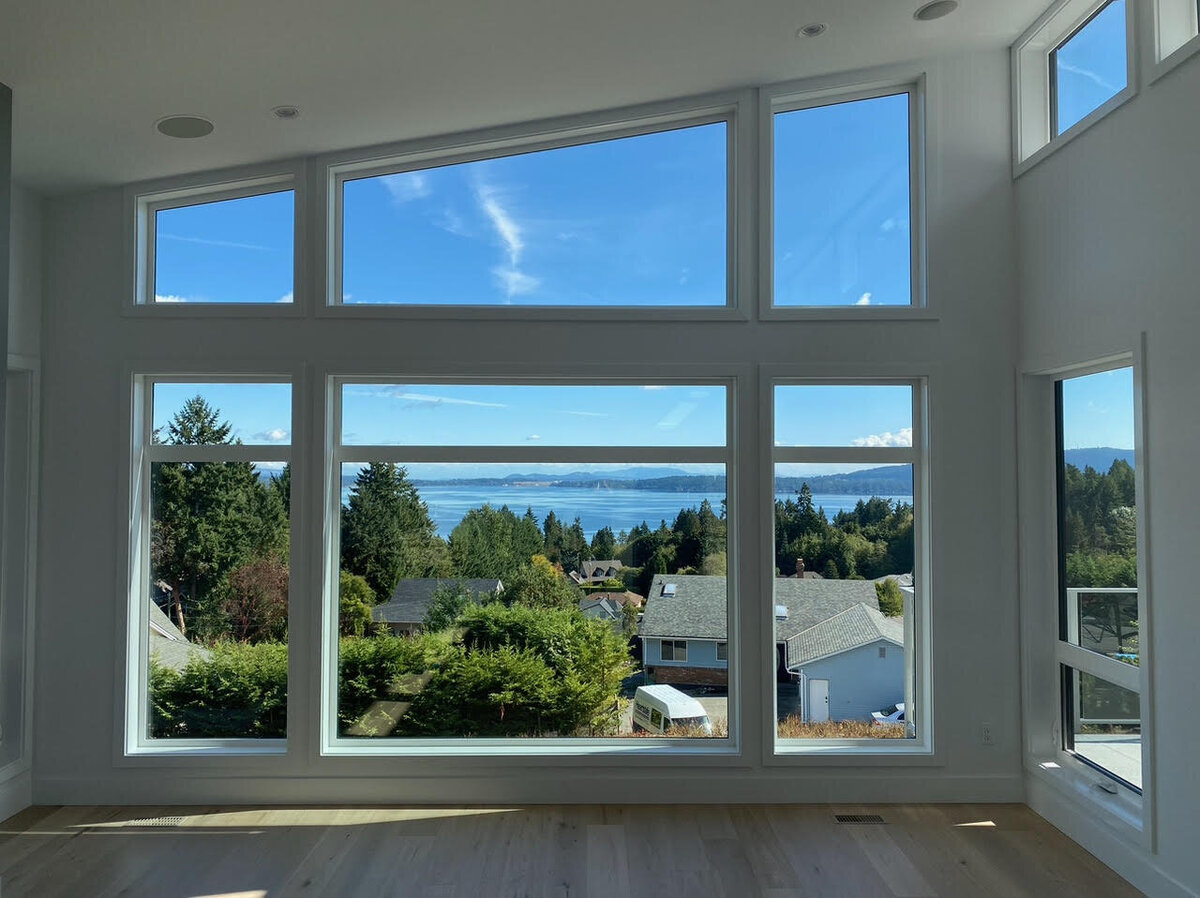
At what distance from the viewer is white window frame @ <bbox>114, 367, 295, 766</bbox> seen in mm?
4406

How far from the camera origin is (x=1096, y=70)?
391 centimetres

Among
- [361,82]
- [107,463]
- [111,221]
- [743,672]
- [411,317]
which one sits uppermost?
[361,82]

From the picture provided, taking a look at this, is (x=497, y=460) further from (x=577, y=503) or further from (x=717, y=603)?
(x=717, y=603)

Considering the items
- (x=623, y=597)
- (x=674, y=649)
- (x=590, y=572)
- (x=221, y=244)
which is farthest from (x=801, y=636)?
(x=221, y=244)

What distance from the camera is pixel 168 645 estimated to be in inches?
180

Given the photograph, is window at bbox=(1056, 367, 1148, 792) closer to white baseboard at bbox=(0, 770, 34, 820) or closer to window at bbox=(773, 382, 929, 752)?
window at bbox=(773, 382, 929, 752)

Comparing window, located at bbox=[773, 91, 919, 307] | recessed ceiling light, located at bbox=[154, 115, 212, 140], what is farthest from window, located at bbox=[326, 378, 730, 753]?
recessed ceiling light, located at bbox=[154, 115, 212, 140]

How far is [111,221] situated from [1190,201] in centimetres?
492

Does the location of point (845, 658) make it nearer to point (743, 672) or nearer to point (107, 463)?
point (743, 672)

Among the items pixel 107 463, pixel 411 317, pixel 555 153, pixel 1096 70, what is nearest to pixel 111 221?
pixel 107 463

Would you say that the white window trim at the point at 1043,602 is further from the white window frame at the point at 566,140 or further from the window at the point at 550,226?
the window at the point at 550,226

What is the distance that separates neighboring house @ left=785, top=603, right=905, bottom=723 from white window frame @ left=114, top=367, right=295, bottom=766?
264cm

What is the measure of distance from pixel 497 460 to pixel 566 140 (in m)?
1.78

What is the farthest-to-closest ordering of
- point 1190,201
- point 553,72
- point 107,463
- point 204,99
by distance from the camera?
point 107,463
point 553,72
point 204,99
point 1190,201
